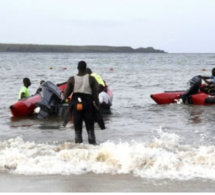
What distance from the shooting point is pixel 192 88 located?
50.7ft

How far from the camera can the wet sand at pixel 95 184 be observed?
5394 mm

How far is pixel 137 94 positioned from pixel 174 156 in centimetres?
1371

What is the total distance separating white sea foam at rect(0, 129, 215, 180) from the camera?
247 inches

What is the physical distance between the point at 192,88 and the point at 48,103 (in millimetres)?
5247

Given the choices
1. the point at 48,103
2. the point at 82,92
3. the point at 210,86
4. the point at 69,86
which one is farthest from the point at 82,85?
the point at 210,86

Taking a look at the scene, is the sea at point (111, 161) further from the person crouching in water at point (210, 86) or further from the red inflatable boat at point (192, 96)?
the person crouching in water at point (210, 86)

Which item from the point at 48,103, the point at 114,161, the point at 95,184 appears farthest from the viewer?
the point at 48,103

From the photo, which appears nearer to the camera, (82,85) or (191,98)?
(82,85)

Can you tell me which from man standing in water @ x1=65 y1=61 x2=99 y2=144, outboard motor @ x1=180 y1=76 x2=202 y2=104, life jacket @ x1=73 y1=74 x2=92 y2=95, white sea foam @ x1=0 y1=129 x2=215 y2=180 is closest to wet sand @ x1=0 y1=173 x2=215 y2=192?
white sea foam @ x1=0 y1=129 x2=215 y2=180

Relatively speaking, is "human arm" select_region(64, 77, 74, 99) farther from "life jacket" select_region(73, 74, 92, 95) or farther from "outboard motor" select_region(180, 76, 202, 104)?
"outboard motor" select_region(180, 76, 202, 104)

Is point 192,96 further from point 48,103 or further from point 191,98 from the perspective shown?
point 48,103

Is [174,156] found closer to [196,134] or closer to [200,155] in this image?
[200,155]

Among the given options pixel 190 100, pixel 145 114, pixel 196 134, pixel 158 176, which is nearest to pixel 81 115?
pixel 158 176

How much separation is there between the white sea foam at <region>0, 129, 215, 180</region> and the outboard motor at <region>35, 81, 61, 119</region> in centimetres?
476
